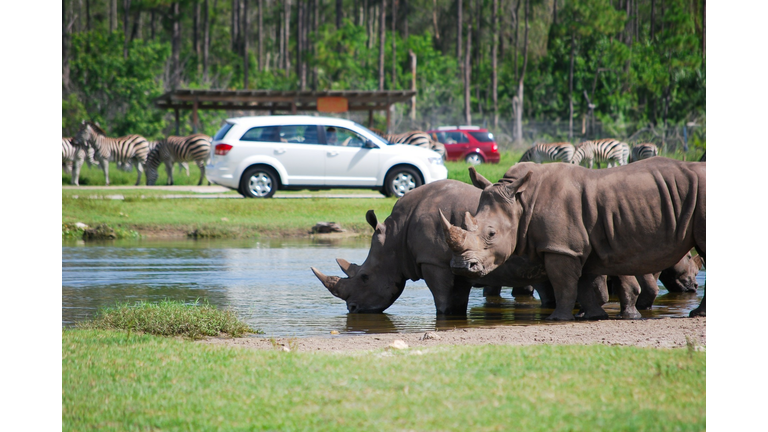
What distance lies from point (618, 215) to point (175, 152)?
66.8ft

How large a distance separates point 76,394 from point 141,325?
2285 mm

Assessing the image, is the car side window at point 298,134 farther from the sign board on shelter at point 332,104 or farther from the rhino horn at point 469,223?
the sign board on shelter at point 332,104

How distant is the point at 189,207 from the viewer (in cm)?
1817

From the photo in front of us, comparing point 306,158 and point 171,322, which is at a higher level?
point 306,158

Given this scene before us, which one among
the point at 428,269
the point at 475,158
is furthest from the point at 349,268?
the point at 475,158

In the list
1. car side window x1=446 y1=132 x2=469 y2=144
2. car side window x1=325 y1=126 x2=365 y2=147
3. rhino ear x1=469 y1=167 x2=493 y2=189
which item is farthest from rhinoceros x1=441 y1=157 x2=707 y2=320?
car side window x1=446 y1=132 x2=469 y2=144

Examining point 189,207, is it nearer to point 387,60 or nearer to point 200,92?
point 200,92

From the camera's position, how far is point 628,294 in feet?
28.5

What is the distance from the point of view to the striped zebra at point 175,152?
1044 inches

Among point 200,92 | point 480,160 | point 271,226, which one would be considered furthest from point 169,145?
point 480,160

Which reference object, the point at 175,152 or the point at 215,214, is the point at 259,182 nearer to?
the point at 215,214

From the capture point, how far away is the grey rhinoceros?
871 centimetres

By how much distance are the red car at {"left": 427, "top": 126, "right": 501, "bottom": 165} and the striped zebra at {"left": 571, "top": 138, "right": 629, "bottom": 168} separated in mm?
8590
